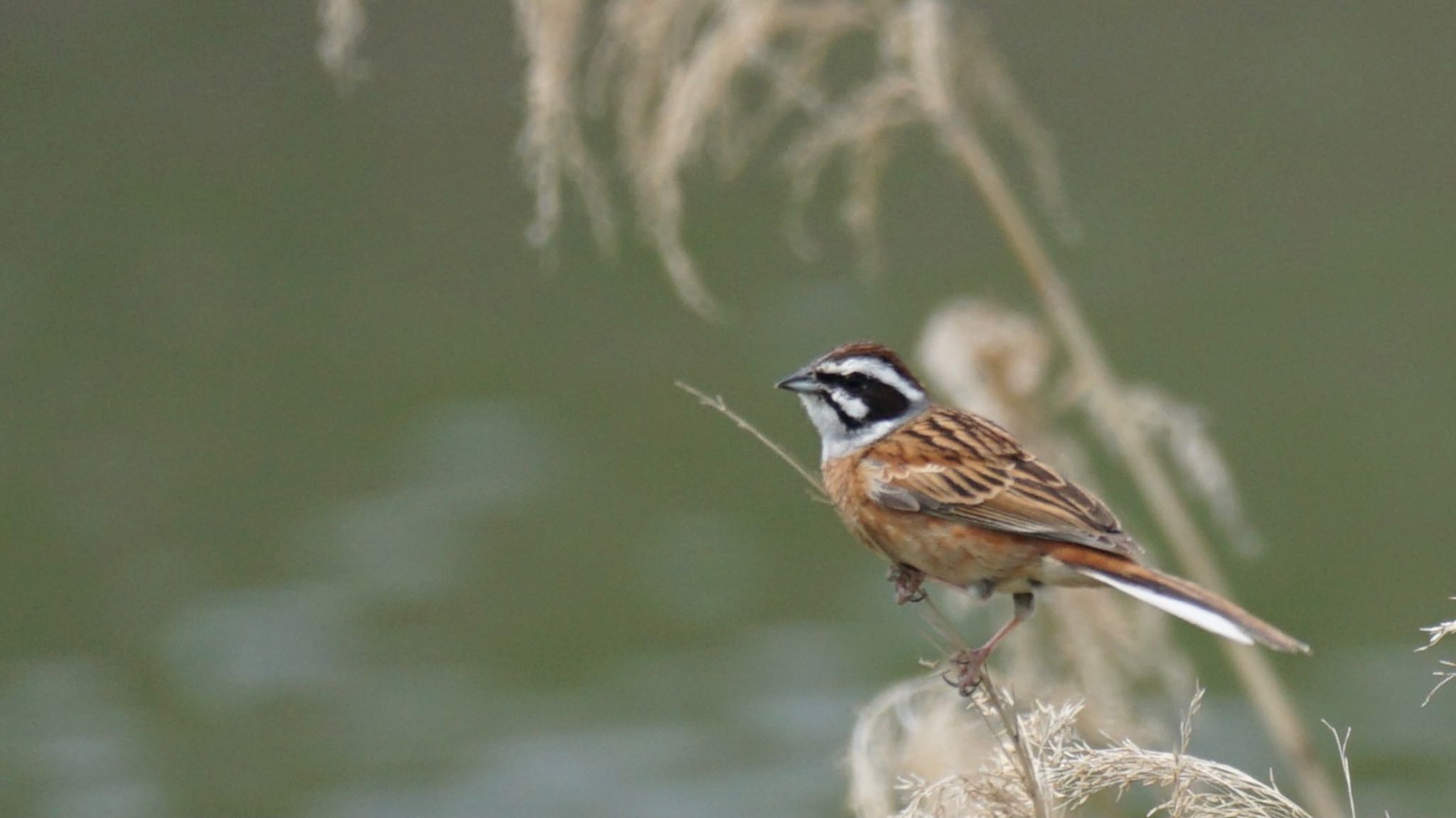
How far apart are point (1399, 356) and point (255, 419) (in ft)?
22.6

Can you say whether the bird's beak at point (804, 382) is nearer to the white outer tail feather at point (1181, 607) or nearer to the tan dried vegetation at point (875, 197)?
the tan dried vegetation at point (875, 197)

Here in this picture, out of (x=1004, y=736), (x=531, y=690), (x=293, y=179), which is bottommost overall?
(x=1004, y=736)

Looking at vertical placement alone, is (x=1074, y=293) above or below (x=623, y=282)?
below

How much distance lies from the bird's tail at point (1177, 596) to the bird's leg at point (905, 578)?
0.95 ft

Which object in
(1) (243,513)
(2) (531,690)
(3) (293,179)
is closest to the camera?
(2) (531,690)

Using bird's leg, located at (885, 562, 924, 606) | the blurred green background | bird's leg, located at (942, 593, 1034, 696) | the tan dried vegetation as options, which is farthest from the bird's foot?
the blurred green background

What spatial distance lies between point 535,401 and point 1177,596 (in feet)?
33.5

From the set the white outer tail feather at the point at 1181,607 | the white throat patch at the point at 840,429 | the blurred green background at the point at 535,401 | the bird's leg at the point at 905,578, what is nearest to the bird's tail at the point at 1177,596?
the white outer tail feather at the point at 1181,607

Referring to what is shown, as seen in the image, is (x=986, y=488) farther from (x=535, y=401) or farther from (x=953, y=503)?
(x=535, y=401)

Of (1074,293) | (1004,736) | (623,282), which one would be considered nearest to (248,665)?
(623,282)

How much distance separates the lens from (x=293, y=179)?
16.2 meters

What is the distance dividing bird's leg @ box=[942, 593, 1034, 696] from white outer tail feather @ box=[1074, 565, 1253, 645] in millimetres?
204

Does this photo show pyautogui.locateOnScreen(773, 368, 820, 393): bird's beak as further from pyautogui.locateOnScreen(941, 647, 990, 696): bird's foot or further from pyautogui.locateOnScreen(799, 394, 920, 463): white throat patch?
pyautogui.locateOnScreen(941, 647, 990, 696): bird's foot

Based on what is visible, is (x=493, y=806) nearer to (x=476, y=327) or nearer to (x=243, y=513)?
(x=243, y=513)
